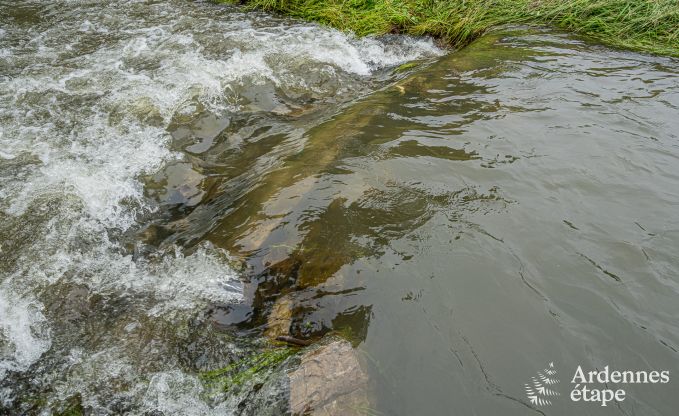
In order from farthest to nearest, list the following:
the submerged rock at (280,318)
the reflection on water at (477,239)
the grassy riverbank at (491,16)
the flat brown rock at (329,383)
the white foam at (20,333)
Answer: the grassy riverbank at (491,16), the submerged rock at (280,318), the white foam at (20,333), the reflection on water at (477,239), the flat brown rock at (329,383)

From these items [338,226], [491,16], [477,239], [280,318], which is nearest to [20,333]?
[280,318]

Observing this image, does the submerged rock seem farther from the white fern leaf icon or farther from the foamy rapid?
the white fern leaf icon

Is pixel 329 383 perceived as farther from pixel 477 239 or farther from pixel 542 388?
pixel 477 239

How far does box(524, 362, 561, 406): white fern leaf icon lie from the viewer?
2529 mm

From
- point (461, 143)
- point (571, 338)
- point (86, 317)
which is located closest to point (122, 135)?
point (86, 317)

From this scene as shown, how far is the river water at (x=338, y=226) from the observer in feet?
9.19

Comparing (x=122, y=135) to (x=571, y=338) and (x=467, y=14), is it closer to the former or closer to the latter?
(x=571, y=338)

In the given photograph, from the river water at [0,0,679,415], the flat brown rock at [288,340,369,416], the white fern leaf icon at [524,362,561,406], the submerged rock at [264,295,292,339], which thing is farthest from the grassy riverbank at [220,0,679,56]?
the flat brown rock at [288,340,369,416]

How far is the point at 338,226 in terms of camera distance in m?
3.65

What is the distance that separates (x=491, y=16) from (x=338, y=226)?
20.6 feet

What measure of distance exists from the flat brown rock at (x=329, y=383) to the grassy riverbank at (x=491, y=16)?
6.44 meters

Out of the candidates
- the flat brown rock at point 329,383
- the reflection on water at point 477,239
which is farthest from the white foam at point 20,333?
the flat brown rock at point 329,383

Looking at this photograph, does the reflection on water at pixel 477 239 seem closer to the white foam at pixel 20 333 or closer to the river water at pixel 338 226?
the river water at pixel 338 226

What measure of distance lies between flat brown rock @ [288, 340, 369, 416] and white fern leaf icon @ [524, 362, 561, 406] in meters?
0.99
